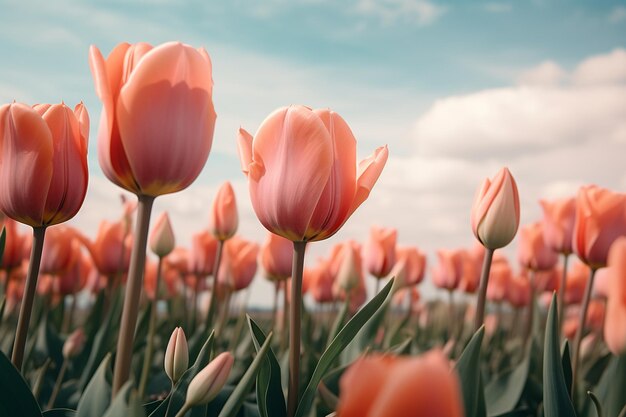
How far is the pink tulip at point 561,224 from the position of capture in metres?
3.04

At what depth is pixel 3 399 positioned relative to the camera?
1.10 metres

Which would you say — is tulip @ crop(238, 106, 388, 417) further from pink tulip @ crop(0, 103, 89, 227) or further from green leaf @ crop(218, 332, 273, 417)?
pink tulip @ crop(0, 103, 89, 227)

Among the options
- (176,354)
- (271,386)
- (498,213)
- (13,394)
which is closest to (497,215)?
(498,213)

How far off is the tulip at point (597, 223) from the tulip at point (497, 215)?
27.9 inches

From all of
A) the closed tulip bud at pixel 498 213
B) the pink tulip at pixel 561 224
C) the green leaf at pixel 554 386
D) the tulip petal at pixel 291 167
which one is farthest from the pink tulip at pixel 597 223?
the tulip petal at pixel 291 167

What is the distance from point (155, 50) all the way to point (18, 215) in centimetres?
47

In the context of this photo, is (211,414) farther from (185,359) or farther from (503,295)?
(503,295)

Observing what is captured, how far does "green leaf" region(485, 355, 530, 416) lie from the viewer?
2689mm

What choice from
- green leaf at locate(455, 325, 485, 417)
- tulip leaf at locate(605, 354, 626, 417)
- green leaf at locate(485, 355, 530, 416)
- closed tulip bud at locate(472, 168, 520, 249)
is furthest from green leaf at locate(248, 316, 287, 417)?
green leaf at locate(485, 355, 530, 416)

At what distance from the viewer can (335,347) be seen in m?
1.28

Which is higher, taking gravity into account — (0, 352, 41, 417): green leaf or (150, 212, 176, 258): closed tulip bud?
(150, 212, 176, 258): closed tulip bud

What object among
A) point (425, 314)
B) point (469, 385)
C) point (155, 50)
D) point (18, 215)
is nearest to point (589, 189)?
point (469, 385)

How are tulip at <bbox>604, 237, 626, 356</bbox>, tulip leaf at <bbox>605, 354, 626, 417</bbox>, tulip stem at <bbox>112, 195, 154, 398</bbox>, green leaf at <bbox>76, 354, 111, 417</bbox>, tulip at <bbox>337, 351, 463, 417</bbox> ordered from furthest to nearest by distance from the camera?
tulip leaf at <bbox>605, 354, 626, 417</bbox> → green leaf at <bbox>76, 354, 111, 417</bbox> → tulip stem at <bbox>112, 195, 154, 398</bbox> → tulip at <bbox>604, 237, 626, 356</bbox> → tulip at <bbox>337, 351, 463, 417</bbox>

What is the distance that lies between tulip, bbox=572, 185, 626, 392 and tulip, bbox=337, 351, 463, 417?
200cm
